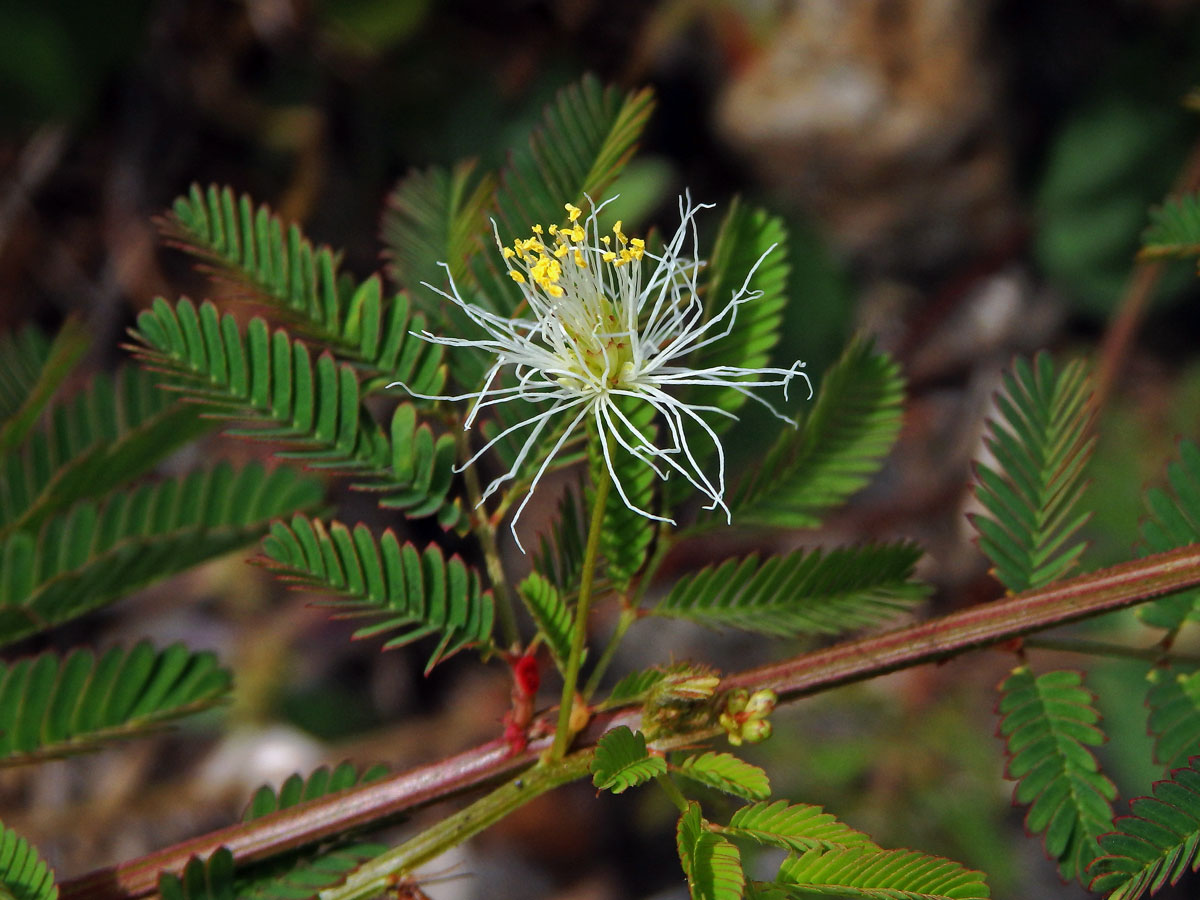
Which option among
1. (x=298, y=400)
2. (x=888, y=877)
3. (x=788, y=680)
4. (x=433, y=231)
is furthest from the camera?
(x=433, y=231)

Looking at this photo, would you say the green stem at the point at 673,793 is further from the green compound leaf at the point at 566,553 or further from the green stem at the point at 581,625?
the green compound leaf at the point at 566,553

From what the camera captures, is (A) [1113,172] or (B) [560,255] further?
(A) [1113,172]

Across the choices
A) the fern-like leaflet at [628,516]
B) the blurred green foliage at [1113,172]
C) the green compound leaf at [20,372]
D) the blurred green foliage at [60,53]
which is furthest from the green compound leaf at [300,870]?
the blurred green foliage at [1113,172]

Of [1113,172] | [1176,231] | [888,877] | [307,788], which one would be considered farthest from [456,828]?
[1113,172]

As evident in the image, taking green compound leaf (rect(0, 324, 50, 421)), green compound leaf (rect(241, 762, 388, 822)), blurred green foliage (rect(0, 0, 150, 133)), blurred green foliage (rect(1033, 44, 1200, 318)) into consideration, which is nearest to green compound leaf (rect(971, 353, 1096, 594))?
green compound leaf (rect(241, 762, 388, 822))

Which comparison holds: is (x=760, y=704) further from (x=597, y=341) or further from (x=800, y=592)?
(x=597, y=341)

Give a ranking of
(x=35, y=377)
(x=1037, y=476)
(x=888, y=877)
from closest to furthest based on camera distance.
Answer: (x=888, y=877) → (x=1037, y=476) → (x=35, y=377)

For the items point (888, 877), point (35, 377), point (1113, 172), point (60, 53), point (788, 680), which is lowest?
point (888, 877)

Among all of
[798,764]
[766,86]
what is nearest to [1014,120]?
[766,86]

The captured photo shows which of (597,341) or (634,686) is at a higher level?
(597,341)
